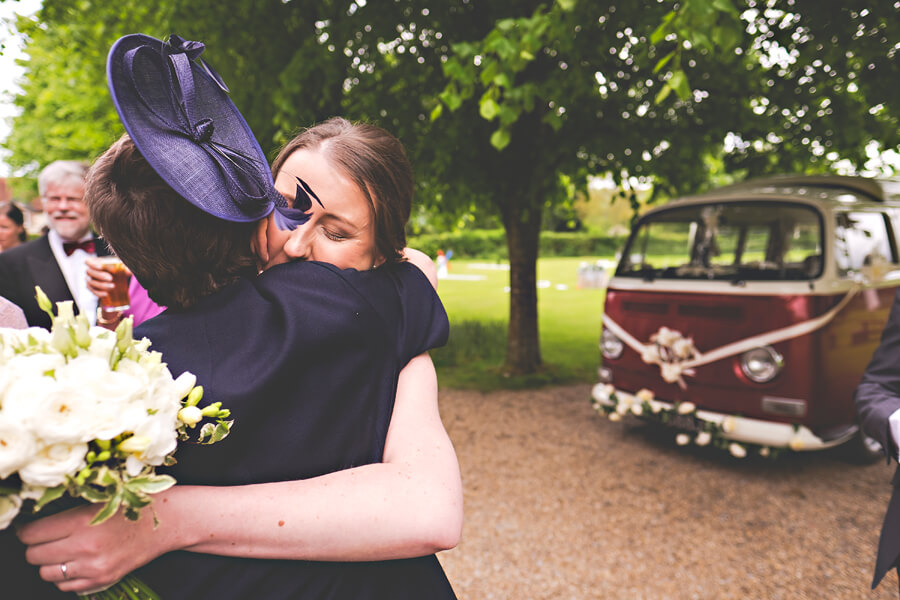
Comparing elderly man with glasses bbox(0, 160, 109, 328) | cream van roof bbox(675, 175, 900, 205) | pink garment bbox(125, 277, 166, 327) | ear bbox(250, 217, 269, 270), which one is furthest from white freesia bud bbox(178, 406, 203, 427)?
cream van roof bbox(675, 175, 900, 205)

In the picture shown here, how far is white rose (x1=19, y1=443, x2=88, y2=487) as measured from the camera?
2.34 ft

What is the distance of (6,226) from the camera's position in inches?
215

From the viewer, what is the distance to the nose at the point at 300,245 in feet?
3.88

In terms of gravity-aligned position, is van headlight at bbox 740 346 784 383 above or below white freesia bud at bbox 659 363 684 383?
above

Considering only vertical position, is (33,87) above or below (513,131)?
above

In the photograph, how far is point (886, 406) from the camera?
1.99 metres

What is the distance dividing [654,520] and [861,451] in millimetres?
2358

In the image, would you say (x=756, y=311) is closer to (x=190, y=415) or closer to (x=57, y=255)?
(x=190, y=415)

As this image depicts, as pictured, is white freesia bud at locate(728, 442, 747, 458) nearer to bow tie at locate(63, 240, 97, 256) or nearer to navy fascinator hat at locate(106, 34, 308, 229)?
navy fascinator hat at locate(106, 34, 308, 229)

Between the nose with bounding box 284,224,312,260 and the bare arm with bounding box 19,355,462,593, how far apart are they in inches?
19.1

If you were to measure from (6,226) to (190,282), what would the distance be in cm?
598

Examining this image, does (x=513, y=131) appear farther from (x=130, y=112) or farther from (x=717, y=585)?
(x=130, y=112)

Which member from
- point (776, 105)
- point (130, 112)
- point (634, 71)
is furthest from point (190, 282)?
point (776, 105)

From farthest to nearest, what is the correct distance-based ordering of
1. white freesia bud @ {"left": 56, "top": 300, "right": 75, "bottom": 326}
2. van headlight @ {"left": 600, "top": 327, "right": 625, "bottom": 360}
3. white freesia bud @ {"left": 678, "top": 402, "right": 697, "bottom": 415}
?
van headlight @ {"left": 600, "top": 327, "right": 625, "bottom": 360}, white freesia bud @ {"left": 678, "top": 402, "right": 697, "bottom": 415}, white freesia bud @ {"left": 56, "top": 300, "right": 75, "bottom": 326}
